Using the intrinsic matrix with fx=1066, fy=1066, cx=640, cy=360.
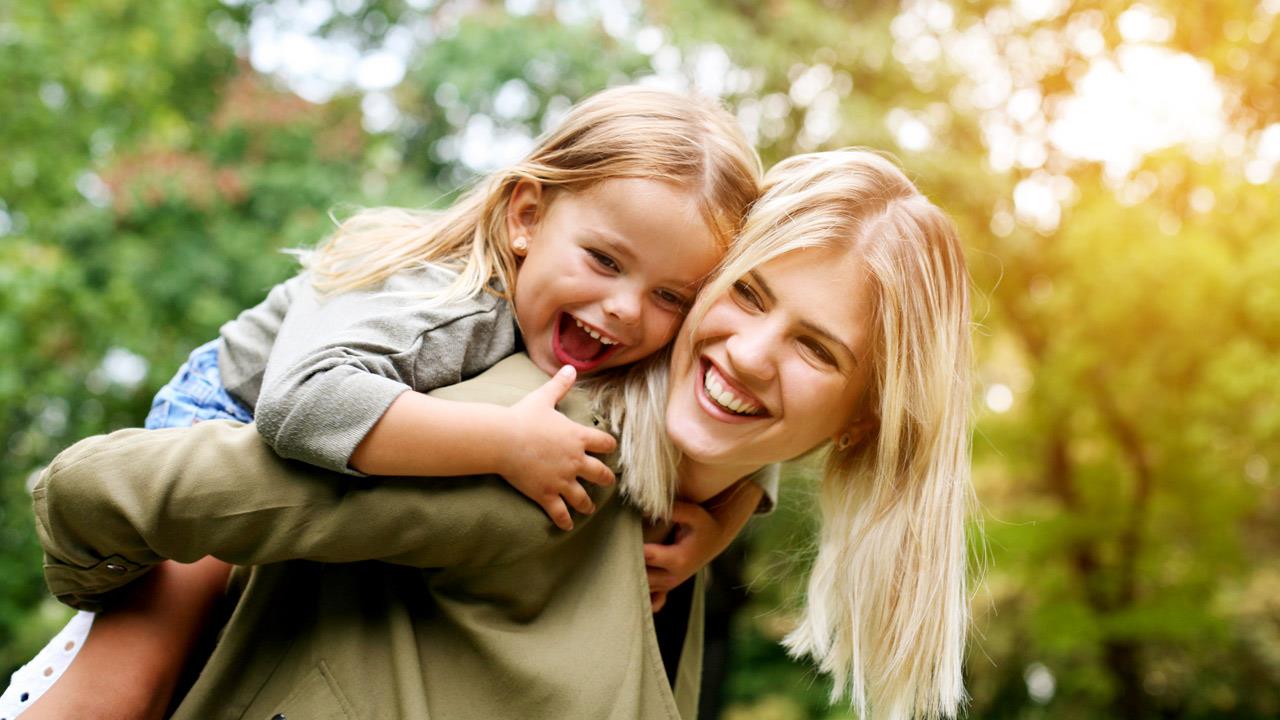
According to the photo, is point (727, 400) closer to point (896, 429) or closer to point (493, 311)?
point (896, 429)

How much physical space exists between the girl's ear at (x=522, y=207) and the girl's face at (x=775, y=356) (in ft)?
1.43

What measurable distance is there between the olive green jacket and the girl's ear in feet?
1.26

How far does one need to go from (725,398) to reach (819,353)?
0.18 metres

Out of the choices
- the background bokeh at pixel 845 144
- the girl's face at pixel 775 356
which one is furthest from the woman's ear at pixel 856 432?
the background bokeh at pixel 845 144

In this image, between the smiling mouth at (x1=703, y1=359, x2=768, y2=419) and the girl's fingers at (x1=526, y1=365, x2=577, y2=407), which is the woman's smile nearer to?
the smiling mouth at (x1=703, y1=359, x2=768, y2=419)

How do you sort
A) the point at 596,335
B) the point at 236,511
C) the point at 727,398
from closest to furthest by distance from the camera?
the point at 236,511
the point at 727,398
the point at 596,335

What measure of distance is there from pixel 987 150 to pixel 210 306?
17.3ft

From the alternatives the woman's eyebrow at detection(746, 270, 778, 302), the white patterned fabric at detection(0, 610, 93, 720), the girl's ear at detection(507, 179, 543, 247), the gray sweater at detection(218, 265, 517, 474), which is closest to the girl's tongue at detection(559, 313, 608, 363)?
the gray sweater at detection(218, 265, 517, 474)

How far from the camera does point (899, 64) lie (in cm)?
694

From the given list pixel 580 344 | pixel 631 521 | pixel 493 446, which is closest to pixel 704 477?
pixel 631 521

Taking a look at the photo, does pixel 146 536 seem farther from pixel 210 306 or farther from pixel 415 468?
pixel 210 306

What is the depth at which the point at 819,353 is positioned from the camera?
5.99 ft

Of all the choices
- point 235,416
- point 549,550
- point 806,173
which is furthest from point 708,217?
point 235,416

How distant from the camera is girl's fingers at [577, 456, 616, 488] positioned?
66.4 inches
